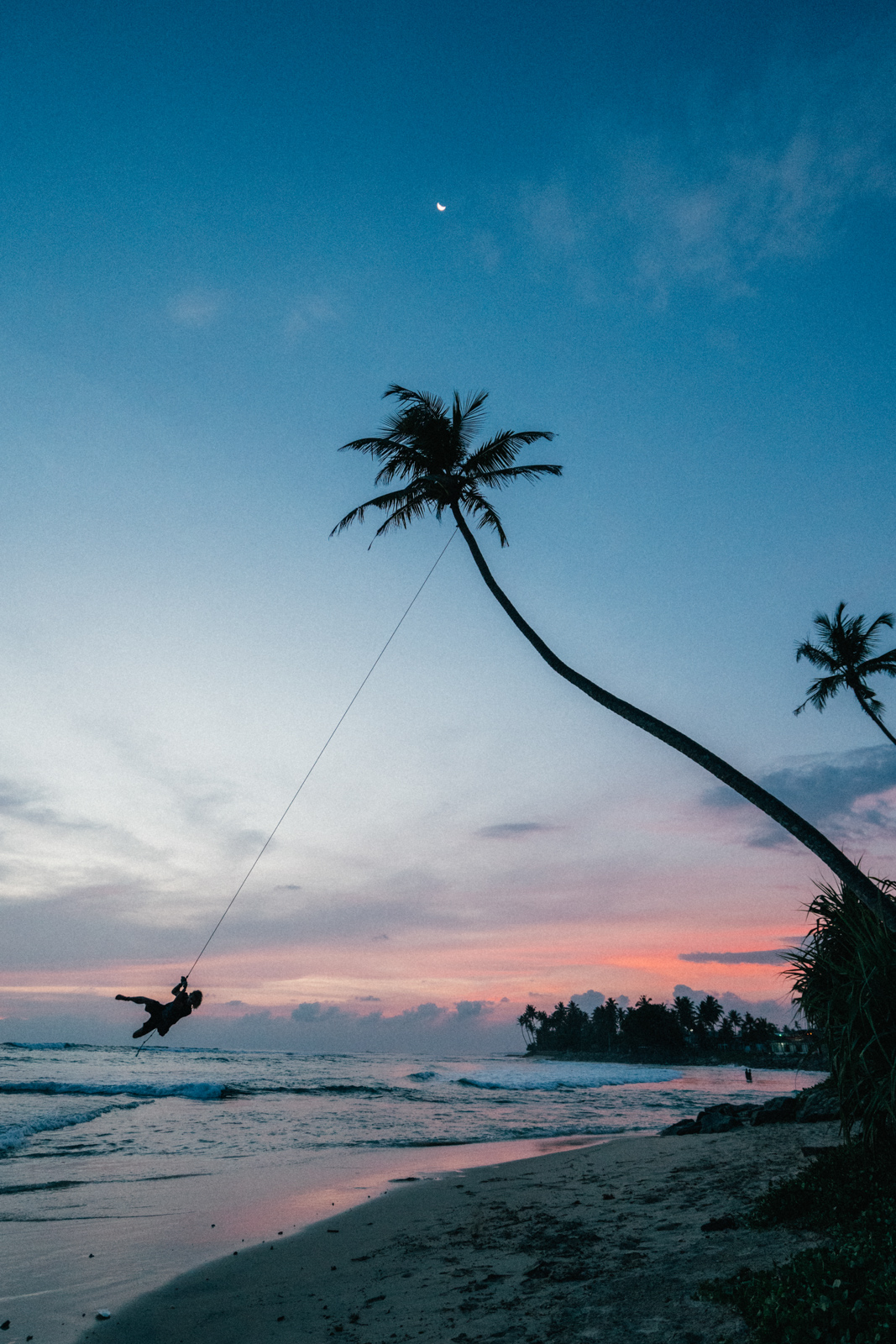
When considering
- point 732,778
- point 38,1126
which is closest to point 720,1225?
point 732,778

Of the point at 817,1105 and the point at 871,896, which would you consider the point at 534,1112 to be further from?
the point at 871,896

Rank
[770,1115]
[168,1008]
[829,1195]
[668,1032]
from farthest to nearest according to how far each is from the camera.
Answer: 1. [668,1032]
2. [770,1115]
3. [168,1008]
4. [829,1195]

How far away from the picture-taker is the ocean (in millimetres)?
7930

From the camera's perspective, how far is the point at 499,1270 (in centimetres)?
677

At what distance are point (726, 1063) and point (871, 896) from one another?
118 m

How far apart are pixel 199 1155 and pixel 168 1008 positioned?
6.00 meters

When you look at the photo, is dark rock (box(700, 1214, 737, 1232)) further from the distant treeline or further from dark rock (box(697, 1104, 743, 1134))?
the distant treeline

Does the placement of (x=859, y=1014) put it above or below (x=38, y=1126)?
above

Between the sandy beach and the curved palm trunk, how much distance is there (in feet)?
12.6

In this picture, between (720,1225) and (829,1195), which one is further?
(720,1225)

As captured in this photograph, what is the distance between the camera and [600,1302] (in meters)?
5.43

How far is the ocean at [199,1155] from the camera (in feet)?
26.0

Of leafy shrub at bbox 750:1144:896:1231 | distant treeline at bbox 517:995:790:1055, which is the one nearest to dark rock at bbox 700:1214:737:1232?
leafy shrub at bbox 750:1144:896:1231

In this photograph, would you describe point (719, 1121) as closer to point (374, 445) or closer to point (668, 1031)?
point (374, 445)
